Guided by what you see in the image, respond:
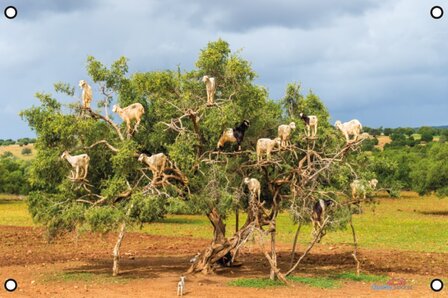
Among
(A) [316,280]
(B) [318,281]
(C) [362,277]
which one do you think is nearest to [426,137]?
(C) [362,277]

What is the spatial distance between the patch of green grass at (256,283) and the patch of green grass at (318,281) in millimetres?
946

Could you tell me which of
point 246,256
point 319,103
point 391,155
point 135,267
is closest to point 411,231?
point 246,256

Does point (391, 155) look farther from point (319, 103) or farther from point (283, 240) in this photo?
point (319, 103)

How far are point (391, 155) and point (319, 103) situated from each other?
208ft

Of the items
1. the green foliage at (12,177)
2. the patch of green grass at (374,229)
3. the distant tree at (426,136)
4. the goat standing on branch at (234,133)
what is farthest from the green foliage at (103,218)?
the distant tree at (426,136)

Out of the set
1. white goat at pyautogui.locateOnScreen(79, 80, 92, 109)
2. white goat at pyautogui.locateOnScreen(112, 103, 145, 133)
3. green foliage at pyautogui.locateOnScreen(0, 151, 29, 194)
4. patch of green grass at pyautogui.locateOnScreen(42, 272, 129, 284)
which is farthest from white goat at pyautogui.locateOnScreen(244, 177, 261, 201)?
green foliage at pyautogui.locateOnScreen(0, 151, 29, 194)

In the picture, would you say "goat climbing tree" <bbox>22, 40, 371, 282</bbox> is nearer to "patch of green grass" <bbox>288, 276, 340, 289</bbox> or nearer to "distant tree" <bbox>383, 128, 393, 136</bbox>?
"patch of green grass" <bbox>288, 276, 340, 289</bbox>

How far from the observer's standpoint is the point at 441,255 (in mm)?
25312

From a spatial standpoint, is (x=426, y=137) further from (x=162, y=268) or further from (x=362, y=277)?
(x=162, y=268)

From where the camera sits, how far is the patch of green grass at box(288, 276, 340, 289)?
1820cm

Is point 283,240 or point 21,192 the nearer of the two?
point 283,240

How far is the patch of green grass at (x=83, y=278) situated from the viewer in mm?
18948

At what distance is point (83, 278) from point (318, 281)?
7.80 metres

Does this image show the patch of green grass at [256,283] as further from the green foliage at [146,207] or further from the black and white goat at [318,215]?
the green foliage at [146,207]
